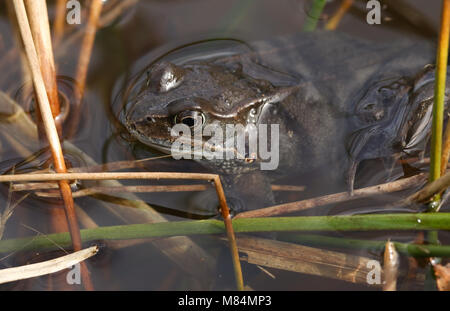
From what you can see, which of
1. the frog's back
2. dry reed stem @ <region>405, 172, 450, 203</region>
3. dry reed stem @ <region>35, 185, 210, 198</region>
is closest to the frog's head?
the frog's back

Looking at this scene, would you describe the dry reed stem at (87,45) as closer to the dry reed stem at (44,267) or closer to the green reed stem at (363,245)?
the dry reed stem at (44,267)

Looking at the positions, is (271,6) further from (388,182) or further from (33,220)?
(33,220)

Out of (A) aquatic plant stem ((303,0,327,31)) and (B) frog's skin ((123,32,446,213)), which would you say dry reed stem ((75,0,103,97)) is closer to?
(B) frog's skin ((123,32,446,213))

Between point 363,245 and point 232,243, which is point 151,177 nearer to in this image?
point 232,243

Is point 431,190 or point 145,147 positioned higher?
point 145,147

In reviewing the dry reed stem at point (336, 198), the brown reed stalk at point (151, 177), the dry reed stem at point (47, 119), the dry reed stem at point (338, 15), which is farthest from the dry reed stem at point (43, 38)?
the dry reed stem at point (338, 15)

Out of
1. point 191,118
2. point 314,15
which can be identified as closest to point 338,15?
point 314,15
